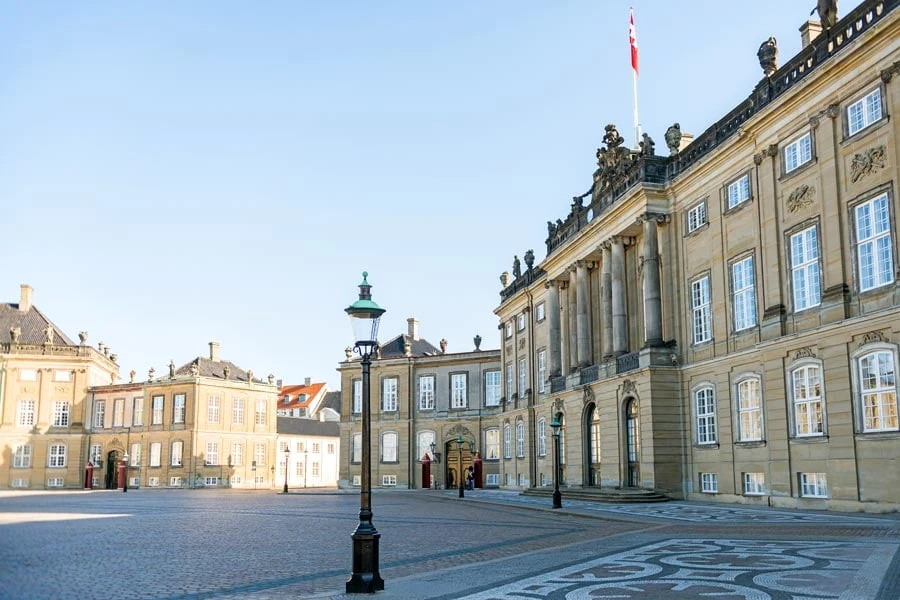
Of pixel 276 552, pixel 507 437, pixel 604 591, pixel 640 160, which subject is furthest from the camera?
pixel 507 437

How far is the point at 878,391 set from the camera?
2333 centimetres

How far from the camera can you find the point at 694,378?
33.7 meters

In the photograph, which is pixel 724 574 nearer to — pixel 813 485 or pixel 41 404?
pixel 813 485

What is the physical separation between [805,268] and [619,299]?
12.1 m

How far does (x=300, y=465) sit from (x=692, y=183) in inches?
2713

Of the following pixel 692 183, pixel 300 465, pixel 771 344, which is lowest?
pixel 300 465

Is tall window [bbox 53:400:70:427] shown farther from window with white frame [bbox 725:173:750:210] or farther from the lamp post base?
the lamp post base

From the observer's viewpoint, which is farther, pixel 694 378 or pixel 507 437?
pixel 507 437

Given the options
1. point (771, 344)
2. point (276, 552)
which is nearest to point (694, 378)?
point (771, 344)

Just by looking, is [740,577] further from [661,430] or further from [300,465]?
[300,465]

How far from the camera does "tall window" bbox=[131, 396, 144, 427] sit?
82188 millimetres

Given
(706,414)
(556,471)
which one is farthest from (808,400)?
(556,471)

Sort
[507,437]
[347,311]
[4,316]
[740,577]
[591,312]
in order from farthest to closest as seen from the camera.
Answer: [4,316]
[507,437]
[591,312]
[347,311]
[740,577]

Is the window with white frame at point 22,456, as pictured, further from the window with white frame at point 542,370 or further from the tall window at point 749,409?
the tall window at point 749,409
